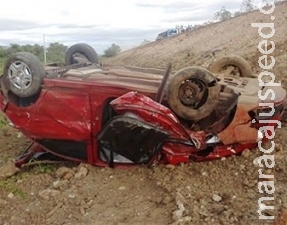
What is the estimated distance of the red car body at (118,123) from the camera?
3.81m

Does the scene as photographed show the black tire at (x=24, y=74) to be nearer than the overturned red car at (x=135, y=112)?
No

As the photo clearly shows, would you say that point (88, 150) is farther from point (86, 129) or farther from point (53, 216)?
point (53, 216)

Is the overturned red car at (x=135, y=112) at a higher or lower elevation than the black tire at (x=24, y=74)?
lower

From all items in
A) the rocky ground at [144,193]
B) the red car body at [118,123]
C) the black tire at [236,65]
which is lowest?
the rocky ground at [144,193]

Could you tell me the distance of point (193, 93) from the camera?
12.9ft

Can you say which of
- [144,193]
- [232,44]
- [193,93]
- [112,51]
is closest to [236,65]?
[193,93]

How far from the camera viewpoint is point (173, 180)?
406 cm

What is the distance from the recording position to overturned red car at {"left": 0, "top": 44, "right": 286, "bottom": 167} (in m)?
3.85

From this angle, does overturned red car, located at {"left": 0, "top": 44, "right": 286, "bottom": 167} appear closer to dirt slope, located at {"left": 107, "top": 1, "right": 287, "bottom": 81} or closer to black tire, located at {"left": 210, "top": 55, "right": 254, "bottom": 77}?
black tire, located at {"left": 210, "top": 55, "right": 254, "bottom": 77}

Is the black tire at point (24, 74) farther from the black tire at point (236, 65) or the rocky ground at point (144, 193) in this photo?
the black tire at point (236, 65)

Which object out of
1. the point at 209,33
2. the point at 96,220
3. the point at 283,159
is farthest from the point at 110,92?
the point at 209,33

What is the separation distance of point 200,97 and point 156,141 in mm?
518

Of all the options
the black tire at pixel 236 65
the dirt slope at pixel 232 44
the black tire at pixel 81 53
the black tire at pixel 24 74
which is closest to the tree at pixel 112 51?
the dirt slope at pixel 232 44

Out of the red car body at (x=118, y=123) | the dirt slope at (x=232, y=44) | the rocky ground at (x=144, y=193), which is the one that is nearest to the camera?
the rocky ground at (x=144, y=193)
